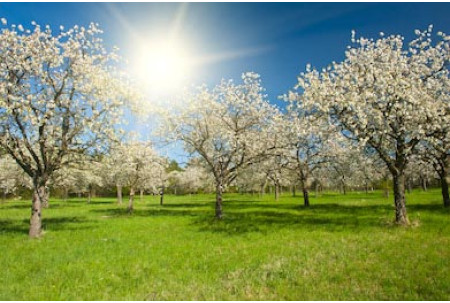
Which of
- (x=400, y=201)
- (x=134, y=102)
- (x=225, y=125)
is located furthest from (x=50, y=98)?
(x=400, y=201)

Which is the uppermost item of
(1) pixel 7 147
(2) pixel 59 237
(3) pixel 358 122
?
(3) pixel 358 122

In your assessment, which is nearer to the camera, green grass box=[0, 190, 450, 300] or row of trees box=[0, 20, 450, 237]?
green grass box=[0, 190, 450, 300]

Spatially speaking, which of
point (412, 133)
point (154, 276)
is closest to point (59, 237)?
point (154, 276)

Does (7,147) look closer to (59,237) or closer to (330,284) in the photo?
(59,237)

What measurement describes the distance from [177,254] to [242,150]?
574 inches

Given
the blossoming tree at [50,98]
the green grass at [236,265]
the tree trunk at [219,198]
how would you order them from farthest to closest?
the tree trunk at [219,198] → the blossoming tree at [50,98] → the green grass at [236,265]

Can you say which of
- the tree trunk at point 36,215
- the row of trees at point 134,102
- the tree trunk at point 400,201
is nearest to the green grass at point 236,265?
the tree trunk at point 36,215

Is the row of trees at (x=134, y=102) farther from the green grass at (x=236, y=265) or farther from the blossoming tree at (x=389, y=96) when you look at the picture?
the green grass at (x=236, y=265)

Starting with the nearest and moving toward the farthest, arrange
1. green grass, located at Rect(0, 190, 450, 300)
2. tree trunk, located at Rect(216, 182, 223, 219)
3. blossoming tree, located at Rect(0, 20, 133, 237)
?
1. green grass, located at Rect(0, 190, 450, 300)
2. blossoming tree, located at Rect(0, 20, 133, 237)
3. tree trunk, located at Rect(216, 182, 223, 219)

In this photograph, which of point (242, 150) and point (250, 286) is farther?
point (242, 150)

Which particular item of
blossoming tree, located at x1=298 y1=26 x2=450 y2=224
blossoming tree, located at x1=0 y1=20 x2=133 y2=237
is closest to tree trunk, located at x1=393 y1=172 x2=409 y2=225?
blossoming tree, located at x1=298 y1=26 x2=450 y2=224

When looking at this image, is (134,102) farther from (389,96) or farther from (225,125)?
(389,96)

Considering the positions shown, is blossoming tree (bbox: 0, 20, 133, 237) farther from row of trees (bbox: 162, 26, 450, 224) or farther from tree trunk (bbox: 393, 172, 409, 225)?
tree trunk (bbox: 393, 172, 409, 225)

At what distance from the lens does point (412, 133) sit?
18141 millimetres
